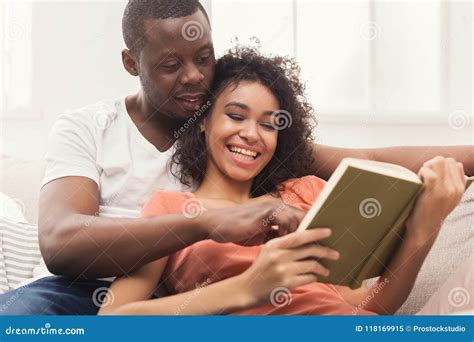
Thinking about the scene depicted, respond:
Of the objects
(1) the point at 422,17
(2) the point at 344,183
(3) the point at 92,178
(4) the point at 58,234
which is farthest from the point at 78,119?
(1) the point at 422,17

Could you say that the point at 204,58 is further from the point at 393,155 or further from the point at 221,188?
the point at 393,155

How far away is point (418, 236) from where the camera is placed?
3.61 ft

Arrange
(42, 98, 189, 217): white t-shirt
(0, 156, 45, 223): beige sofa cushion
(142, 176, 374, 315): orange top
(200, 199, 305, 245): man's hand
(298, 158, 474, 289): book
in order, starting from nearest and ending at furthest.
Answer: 1. (298, 158, 474, 289): book
2. (200, 199, 305, 245): man's hand
3. (142, 176, 374, 315): orange top
4. (42, 98, 189, 217): white t-shirt
5. (0, 156, 45, 223): beige sofa cushion

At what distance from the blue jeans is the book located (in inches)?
16.3

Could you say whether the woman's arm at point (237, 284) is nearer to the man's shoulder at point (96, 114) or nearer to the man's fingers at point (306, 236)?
the man's fingers at point (306, 236)

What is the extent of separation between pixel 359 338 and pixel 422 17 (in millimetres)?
653

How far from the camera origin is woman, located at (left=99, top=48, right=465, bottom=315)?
104 centimetres

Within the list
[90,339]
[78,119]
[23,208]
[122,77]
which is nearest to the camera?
[90,339]

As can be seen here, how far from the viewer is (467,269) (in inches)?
52.3

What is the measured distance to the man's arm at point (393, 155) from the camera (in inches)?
53.9

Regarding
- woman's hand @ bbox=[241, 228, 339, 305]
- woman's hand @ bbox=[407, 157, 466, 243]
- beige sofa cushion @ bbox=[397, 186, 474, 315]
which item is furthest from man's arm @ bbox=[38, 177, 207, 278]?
beige sofa cushion @ bbox=[397, 186, 474, 315]

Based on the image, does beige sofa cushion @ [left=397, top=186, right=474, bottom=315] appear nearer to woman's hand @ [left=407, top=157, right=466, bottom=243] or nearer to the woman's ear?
woman's hand @ [left=407, top=157, right=466, bottom=243]

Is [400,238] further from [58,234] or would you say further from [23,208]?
[23,208]

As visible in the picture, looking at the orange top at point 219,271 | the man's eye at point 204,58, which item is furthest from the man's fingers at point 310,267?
the man's eye at point 204,58
